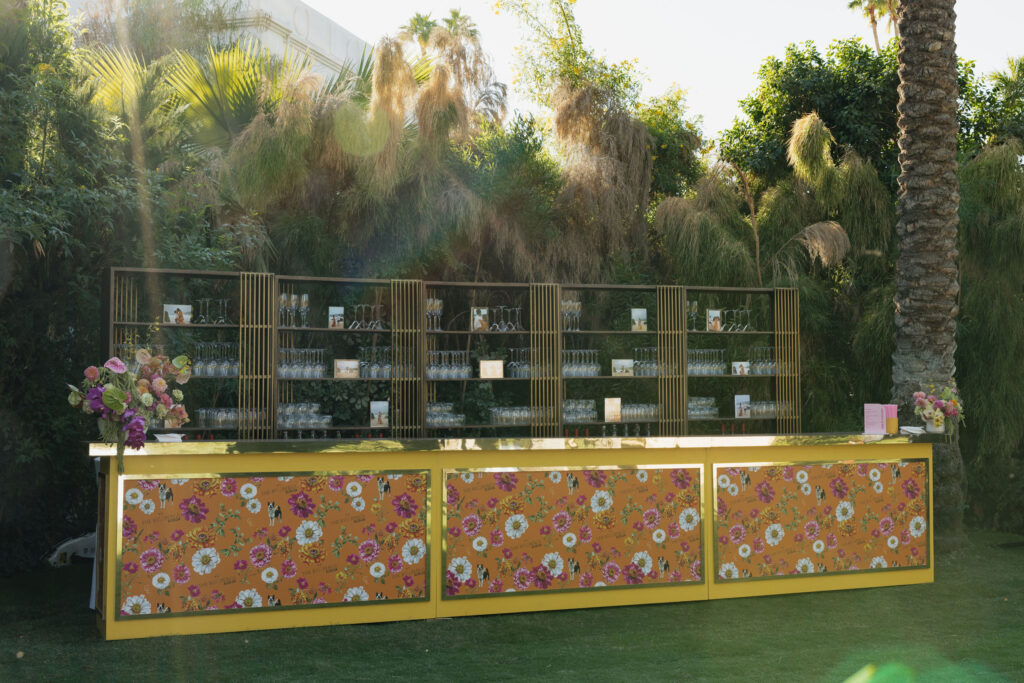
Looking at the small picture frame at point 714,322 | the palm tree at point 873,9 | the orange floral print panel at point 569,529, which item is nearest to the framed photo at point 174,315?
the orange floral print panel at point 569,529

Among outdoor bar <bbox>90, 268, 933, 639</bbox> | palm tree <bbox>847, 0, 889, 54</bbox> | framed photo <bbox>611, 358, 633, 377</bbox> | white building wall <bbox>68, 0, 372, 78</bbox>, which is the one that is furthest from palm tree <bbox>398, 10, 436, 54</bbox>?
palm tree <bbox>847, 0, 889, 54</bbox>

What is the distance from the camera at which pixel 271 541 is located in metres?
5.27

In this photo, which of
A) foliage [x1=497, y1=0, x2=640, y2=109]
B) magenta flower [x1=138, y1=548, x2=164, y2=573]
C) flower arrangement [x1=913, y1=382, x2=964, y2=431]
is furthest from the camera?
foliage [x1=497, y1=0, x2=640, y2=109]

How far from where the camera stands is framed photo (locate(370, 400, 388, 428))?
7.45m

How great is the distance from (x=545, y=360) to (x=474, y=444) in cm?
222

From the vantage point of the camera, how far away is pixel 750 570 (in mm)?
6055

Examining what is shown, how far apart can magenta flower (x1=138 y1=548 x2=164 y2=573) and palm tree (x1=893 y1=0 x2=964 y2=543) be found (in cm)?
558

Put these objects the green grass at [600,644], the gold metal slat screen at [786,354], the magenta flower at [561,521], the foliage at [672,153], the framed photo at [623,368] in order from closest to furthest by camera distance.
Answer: the green grass at [600,644] → the magenta flower at [561,521] → the framed photo at [623,368] → the gold metal slat screen at [786,354] → the foliage at [672,153]

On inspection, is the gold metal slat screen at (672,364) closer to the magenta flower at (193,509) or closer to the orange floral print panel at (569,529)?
the orange floral print panel at (569,529)

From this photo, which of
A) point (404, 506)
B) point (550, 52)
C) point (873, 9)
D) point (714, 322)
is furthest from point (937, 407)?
point (873, 9)

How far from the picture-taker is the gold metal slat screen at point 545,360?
7.70 m

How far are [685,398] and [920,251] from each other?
85.7 inches

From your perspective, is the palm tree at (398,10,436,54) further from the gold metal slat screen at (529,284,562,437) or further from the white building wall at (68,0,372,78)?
the gold metal slat screen at (529,284,562,437)

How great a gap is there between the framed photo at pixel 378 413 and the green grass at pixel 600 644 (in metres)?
2.29
